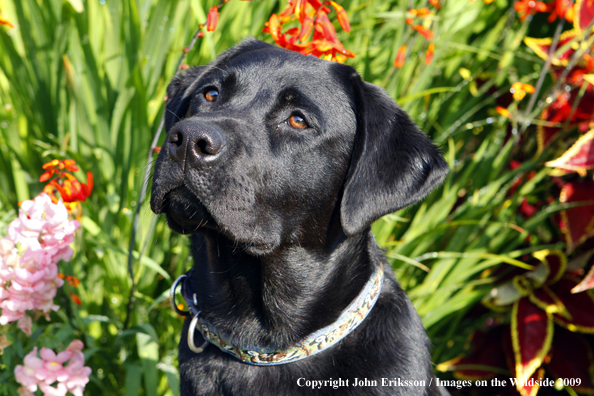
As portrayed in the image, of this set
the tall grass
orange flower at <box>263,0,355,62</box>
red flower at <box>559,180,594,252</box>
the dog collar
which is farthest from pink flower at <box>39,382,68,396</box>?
red flower at <box>559,180,594,252</box>

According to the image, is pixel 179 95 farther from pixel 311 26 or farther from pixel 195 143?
pixel 195 143

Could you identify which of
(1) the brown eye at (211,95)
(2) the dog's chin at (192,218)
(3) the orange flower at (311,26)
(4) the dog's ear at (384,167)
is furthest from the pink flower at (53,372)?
(3) the orange flower at (311,26)

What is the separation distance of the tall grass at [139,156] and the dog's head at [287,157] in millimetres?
660

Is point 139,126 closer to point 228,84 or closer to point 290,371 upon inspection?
point 228,84

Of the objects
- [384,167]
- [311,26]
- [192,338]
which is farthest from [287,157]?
[192,338]

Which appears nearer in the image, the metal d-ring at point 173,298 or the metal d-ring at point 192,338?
the metal d-ring at point 192,338

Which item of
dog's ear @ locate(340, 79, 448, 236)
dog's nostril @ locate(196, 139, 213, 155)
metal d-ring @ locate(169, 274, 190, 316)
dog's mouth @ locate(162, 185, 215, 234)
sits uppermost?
dog's nostril @ locate(196, 139, 213, 155)

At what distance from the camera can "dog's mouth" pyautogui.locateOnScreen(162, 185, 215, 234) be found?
158cm

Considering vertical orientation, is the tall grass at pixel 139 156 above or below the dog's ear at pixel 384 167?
below

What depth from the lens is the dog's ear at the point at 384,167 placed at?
5.68 ft

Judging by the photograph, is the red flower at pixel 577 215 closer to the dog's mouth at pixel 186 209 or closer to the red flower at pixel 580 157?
the red flower at pixel 580 157

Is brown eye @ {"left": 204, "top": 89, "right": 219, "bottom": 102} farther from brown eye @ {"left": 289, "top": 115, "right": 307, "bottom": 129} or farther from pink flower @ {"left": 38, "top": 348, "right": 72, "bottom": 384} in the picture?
pink flower @ {"left": 38, "top": 348, "right": 72, "bottom": 384}

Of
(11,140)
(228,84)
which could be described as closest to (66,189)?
(228,84)

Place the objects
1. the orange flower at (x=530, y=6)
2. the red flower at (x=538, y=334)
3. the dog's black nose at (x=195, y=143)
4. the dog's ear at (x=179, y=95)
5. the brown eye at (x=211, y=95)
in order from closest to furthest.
A: the dog's black nose at (x=195, y=143), the brown eye at (x=211, y=95), the dog's ear at (x=179, y=95), the red flower at (x=538, y=334), the orange flower at (x=530, y=6)
